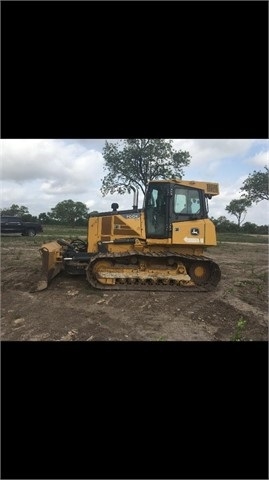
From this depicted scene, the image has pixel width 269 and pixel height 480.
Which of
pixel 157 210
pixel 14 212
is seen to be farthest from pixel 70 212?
pixel 157 210

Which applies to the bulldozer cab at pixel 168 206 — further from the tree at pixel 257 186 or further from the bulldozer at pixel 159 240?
the tree at pixel 257 186

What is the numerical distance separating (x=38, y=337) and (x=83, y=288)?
331 cm

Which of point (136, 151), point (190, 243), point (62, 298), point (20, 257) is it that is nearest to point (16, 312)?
point (62, 298)

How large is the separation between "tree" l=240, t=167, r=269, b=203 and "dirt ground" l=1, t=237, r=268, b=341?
32516 mm

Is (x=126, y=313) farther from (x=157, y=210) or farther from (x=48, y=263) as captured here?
(x=157, y=210)

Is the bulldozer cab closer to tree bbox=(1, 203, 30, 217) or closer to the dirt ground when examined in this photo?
the dirt ground

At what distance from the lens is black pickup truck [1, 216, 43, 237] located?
23.4m

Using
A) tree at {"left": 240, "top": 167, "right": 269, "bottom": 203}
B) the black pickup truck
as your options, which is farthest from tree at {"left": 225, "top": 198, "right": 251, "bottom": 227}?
the black pickup truck

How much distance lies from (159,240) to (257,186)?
34.6 meters

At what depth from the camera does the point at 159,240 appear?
9500 millimetres

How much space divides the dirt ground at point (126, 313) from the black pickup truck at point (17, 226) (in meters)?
13.9

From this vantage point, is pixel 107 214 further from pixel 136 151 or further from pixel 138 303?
pixel 136 151

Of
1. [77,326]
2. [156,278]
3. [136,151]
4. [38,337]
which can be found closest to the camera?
[38,337]

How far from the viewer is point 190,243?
9516 millimetres
